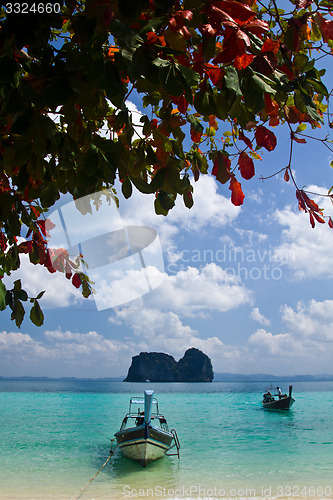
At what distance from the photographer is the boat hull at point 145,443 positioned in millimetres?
11602

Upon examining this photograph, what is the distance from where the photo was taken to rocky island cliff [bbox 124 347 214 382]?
111938 millimetres

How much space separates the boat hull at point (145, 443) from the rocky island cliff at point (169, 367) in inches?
3936

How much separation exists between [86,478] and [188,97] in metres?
13.5

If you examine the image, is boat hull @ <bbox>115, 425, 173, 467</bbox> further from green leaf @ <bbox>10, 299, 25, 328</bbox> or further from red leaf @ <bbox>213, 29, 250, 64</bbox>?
red leaf @ <bbox>213, 29, 250, 64</bbox>

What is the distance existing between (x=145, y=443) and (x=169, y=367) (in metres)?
112

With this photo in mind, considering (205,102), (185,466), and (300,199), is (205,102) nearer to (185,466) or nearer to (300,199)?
(300,199)

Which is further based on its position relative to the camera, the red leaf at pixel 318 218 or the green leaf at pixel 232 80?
the red leaf at pixel 318 218

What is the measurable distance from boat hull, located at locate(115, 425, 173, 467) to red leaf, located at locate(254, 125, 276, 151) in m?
11.7

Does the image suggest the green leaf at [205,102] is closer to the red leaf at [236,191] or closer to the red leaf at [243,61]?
the red leaf at [243,61]

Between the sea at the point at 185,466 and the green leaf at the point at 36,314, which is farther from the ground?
the green leaf at the point at 36,314

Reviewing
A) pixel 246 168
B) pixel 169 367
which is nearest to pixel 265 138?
pixel 246 168

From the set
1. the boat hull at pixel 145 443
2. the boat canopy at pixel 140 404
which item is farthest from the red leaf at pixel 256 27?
the boat canopy at pixel 140 404

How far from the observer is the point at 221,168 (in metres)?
1.31

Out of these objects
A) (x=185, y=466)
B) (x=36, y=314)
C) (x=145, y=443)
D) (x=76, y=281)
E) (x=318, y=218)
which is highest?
(x=318, y=218)
